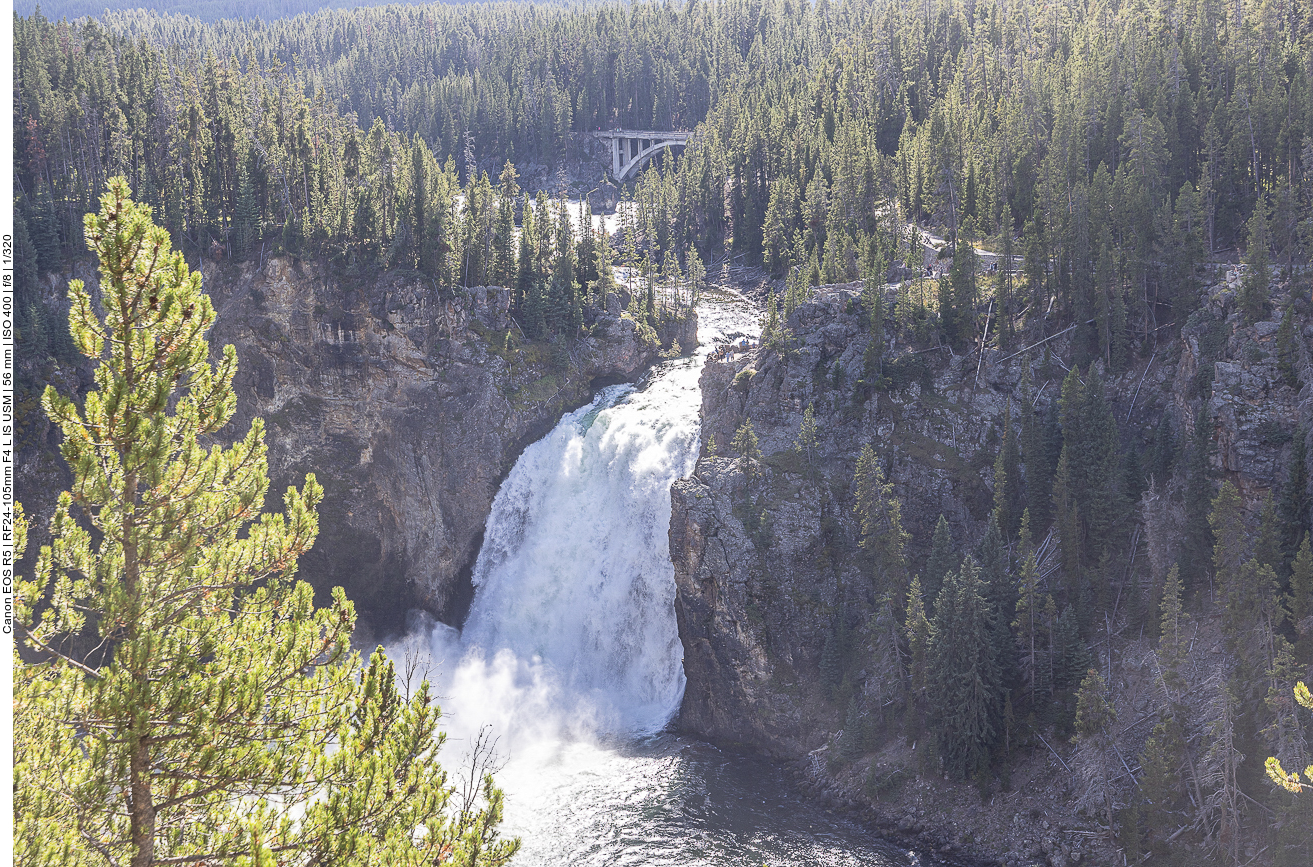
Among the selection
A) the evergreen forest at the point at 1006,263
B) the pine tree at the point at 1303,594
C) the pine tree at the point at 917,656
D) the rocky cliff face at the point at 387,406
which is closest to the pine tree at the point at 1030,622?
the evergreen forest at the point at 1006,263

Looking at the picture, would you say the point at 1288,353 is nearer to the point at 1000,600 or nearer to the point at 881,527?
the point at 1000,600

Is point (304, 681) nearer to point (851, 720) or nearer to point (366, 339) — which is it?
point (851, 720)

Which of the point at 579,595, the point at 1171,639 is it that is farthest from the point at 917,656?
the point at 579,595

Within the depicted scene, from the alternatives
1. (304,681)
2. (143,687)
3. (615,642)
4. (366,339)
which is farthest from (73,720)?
(366,339)

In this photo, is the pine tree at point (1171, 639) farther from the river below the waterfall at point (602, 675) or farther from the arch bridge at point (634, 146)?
the arch bridge at point (634, 146)

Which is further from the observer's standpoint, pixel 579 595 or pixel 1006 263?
pixel 579 595

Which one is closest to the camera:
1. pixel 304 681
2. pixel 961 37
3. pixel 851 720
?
pixel 304 681

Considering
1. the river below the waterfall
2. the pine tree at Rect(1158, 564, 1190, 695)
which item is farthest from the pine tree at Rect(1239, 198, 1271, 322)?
the river below the waterfall
